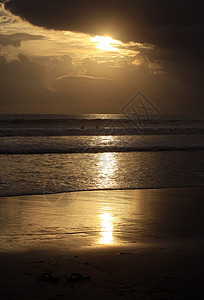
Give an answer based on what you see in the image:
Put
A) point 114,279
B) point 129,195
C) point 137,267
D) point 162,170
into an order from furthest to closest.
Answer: point 162,170 → point 129,195 → point 137,267 → point 114,279

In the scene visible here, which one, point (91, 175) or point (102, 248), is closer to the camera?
point (102, 248)

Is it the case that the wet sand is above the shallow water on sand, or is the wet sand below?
below

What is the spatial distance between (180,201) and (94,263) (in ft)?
13.2

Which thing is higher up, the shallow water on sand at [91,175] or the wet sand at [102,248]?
the shallow water on sand at [91,175]

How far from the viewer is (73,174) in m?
11.1

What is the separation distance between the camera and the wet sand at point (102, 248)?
3.17 m

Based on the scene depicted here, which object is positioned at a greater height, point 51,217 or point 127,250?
point 51,217

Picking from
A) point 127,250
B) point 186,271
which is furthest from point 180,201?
point 186,271

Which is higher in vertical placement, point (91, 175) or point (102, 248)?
point (91, 175)

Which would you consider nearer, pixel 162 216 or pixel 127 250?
pixel 127 250

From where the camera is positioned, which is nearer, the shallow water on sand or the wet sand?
the wet sand

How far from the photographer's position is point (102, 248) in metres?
4.29

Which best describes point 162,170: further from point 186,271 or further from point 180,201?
point 186,271

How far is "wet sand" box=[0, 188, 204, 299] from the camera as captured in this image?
10.4ft
